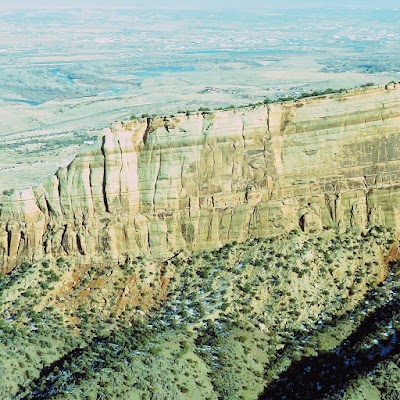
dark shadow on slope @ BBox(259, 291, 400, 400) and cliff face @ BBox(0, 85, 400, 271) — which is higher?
cliff face @ BBox(0, 85, 400, 271)

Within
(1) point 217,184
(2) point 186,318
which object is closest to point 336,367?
(2) point 186,318

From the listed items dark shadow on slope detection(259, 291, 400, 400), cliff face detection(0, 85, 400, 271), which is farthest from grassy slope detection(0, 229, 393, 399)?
cliff face detection(0, 85, 400, 271)

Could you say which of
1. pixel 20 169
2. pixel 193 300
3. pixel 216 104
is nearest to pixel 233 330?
pixel 193 300

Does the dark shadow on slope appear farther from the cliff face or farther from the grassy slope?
the cliff face

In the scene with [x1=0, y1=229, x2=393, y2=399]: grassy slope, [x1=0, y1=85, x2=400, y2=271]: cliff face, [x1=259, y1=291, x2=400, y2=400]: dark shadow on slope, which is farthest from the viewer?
[x1=0, y1=85, x2=400, y2=271]: cliff face

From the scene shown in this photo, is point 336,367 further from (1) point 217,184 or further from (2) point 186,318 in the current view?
(1) point 217,184

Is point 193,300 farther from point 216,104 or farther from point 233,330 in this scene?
point 216,104
